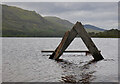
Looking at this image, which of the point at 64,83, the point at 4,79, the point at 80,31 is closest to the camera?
the point at 64,83

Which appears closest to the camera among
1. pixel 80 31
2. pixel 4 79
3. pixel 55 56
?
pixel 4 79

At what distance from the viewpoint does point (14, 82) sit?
12484 millimetres

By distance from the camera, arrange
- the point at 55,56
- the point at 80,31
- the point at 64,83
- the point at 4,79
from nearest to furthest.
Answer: the point at 64,83 < the point at 4,79 < the point at 80,31 < the point at 55,56

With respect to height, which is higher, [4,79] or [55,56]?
[4,79]

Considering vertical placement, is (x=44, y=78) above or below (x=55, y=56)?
above

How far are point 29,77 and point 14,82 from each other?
5.85 ft

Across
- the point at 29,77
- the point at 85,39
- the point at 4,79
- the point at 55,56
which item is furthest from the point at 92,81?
the point at 55,56

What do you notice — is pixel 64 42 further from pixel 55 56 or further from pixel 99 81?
pixel 99 81

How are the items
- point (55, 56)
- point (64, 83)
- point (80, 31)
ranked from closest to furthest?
point (64, 83)
point (80, 31)
point (55, 56)

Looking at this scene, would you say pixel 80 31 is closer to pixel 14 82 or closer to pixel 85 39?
pixel 85 39

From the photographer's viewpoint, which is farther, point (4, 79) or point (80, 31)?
point (80, 31)

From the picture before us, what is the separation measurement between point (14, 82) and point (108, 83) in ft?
19.9

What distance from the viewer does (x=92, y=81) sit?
12.7m

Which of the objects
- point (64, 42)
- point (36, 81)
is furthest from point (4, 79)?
point (64, 42)
